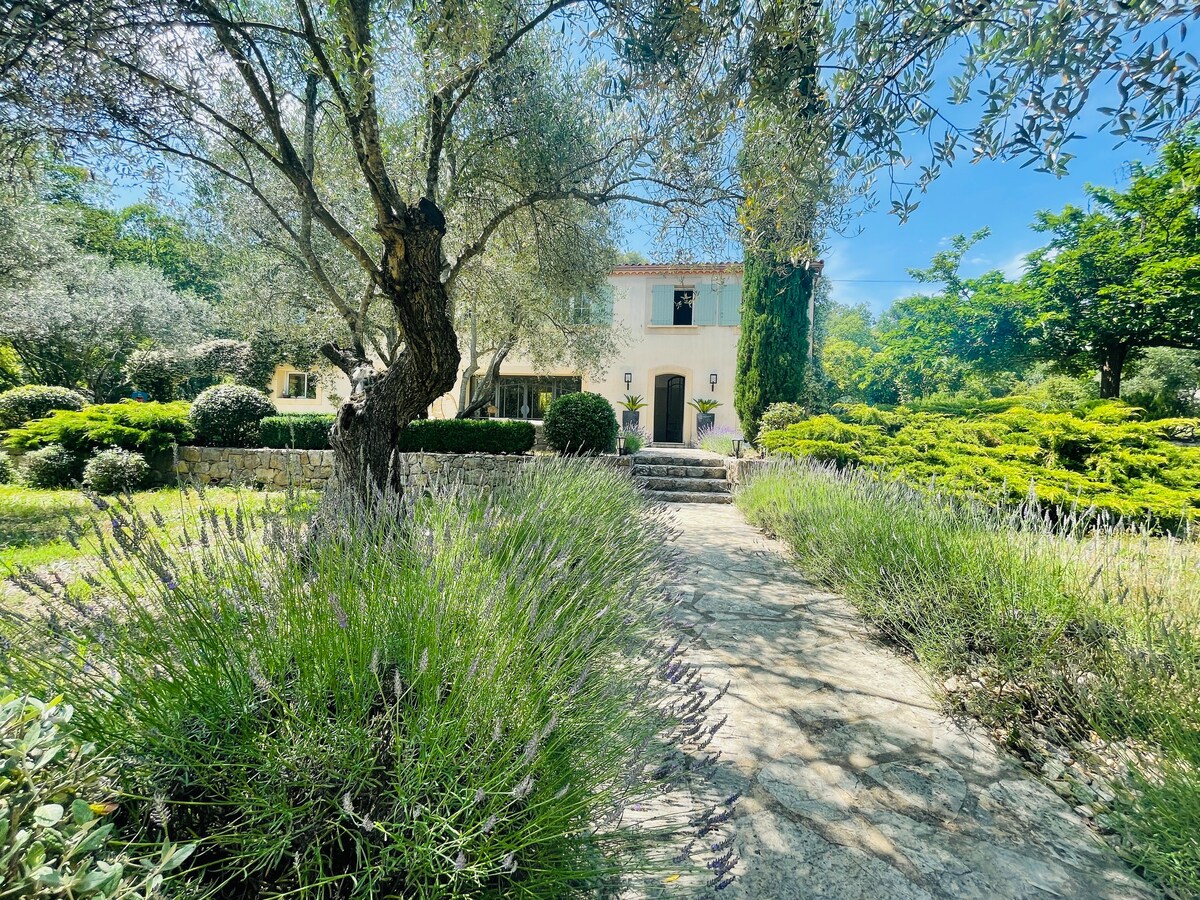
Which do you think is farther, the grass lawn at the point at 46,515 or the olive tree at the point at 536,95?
the grass lawn at the point at 46,515

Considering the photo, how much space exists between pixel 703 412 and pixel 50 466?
52.6 ft

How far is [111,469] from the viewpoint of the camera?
8094 millimetres

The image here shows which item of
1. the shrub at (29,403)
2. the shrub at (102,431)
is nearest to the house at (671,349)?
the shrub at (29,403)

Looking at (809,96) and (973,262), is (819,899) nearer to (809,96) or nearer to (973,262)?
(809,96)

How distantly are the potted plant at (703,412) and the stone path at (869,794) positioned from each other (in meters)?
14.2

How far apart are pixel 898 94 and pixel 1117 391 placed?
1679 centimetres

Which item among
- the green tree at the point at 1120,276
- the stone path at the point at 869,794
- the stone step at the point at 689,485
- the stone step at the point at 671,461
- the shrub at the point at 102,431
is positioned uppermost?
the green tree at the point at 1120,276

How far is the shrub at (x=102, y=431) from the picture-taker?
8617 millimetres

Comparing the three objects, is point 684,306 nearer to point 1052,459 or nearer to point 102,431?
point 1052,459

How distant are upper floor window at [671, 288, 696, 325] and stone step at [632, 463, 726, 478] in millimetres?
9027

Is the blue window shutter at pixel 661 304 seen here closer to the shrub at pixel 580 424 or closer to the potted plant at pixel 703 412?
the potted plant at pixel 703 412

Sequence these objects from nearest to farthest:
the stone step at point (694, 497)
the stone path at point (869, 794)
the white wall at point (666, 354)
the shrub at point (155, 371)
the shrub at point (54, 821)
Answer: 1. the shrub at point (54, 821)
2. the stone path at point (869, 794)
3. the stone step at point (694, 497)
4. the shrub at point (155, 371)
5. the white wall at point (666, 354)

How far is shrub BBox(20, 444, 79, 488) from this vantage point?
8380 mm

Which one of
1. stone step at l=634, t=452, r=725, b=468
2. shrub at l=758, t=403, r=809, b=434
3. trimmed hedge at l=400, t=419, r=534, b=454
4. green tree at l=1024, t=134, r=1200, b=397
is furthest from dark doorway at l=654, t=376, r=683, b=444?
green tree at l=1024, t=134, r=1200, b=397
